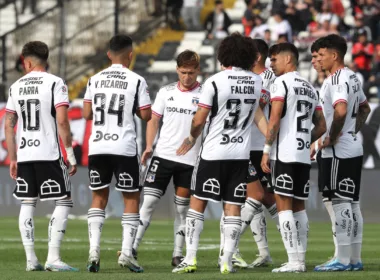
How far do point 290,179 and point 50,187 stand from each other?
96.5 inches

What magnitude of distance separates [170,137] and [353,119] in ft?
6.99

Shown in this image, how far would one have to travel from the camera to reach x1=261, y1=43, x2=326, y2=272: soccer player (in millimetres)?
11391

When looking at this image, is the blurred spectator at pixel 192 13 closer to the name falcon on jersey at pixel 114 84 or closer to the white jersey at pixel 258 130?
the white jersey at pixel 258 130

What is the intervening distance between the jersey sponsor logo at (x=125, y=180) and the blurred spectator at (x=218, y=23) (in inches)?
697

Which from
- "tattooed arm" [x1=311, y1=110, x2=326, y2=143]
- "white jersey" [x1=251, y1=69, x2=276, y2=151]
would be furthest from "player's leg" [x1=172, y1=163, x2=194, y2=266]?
"tattooed arm" [x1=311, y1=110, x2=326, y2=143]

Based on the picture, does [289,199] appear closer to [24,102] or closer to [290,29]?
[24,102]

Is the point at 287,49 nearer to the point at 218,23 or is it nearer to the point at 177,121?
the point at 177,121

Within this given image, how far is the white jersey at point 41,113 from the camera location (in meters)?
11.6

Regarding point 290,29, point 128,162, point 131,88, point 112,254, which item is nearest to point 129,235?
point 128,162

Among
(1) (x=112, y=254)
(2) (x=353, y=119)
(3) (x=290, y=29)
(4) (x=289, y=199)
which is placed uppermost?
(3) (x=290, y=29)

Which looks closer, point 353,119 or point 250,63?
point 250,63

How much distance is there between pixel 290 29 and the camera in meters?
27.9

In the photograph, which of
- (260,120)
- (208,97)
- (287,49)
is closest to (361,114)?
(287,49)

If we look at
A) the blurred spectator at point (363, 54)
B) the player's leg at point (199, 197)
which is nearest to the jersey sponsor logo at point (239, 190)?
the player's leg at point (199, 197)
